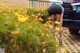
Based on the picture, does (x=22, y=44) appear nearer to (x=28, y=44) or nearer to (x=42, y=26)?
(x=28, y=44)

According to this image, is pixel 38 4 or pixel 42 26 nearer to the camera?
pixel 42 26

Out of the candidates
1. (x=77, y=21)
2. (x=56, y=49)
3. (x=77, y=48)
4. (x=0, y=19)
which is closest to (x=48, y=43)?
(x=56, y=49)

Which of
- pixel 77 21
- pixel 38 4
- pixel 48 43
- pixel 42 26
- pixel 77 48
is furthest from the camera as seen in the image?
pixel 38 4

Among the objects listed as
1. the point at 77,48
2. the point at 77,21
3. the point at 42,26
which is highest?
the point at 42,26

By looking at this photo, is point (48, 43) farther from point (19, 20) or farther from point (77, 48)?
point (77, 48)

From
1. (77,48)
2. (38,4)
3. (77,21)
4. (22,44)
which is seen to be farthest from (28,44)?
(38,4)

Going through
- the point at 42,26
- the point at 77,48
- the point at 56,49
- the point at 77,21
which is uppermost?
the point at 42,26

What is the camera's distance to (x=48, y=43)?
9.74ft

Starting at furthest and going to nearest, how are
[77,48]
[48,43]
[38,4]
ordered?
[38,4] → [77,48] → [48,43]

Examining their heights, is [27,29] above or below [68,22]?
above

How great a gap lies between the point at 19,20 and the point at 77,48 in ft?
16.7

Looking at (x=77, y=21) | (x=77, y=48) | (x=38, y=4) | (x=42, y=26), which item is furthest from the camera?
(x=38, y=4)

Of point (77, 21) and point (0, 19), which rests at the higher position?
point (0, 19)

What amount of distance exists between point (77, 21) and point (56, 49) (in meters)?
5.74
